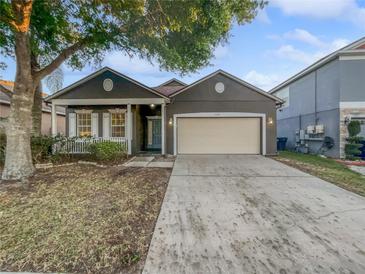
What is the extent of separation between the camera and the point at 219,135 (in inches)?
549

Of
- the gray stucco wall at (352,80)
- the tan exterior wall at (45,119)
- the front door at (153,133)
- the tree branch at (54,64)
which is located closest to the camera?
the tree branch at (54,64)

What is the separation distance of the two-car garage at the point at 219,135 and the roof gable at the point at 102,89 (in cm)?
289

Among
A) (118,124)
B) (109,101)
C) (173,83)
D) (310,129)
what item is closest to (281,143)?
(310,129)

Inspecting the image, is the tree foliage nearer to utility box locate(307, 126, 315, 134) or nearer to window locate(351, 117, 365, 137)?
window locate(351, 117, 365, 137)

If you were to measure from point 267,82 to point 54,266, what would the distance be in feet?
118

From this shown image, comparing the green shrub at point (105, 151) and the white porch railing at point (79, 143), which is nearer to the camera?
the green shrub at point (105, 151)

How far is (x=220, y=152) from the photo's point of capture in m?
14.0

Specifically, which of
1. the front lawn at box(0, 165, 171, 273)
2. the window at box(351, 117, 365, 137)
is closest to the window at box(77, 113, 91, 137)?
the front lawn at box(0, 165, 171, 273)

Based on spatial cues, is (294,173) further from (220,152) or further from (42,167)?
(42,167)

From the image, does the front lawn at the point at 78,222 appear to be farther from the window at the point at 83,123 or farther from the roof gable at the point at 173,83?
the roof gable at the point at 173,83

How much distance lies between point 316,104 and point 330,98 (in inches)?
64.9

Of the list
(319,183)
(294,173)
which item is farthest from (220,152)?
(319,183)

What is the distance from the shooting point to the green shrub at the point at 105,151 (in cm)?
1051

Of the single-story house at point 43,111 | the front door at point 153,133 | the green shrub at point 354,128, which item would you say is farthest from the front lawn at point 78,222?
the green shrub at point 354,128
